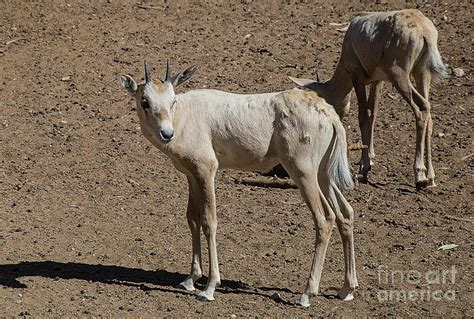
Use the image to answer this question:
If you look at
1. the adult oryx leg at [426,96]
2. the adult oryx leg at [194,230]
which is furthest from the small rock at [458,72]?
the adult oryx leg at [194,230]

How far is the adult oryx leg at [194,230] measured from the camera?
32.0ft

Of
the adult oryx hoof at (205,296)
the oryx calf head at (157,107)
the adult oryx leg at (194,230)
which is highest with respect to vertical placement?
the oryx calf head at (157,107)

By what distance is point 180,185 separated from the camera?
12.7 metres

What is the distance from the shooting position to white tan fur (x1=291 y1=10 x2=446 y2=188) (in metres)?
12.9

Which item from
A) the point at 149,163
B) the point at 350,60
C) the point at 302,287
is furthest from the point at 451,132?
the point at 302,287

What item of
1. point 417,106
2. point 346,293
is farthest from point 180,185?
point 346,293

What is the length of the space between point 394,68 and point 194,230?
4.36 metres

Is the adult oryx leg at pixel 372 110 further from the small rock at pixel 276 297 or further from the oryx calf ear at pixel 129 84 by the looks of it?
the oryx calf ear at pixel 129 84

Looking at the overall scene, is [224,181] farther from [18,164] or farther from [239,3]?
[239,3]

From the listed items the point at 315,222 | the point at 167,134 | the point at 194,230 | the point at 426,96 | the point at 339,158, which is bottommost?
the point at 194,230

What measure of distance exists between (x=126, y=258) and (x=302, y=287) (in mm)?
1940

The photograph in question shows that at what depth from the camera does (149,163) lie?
13.3 meters

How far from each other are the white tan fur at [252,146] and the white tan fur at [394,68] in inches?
130

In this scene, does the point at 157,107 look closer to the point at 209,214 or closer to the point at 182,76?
the point at 182,76
